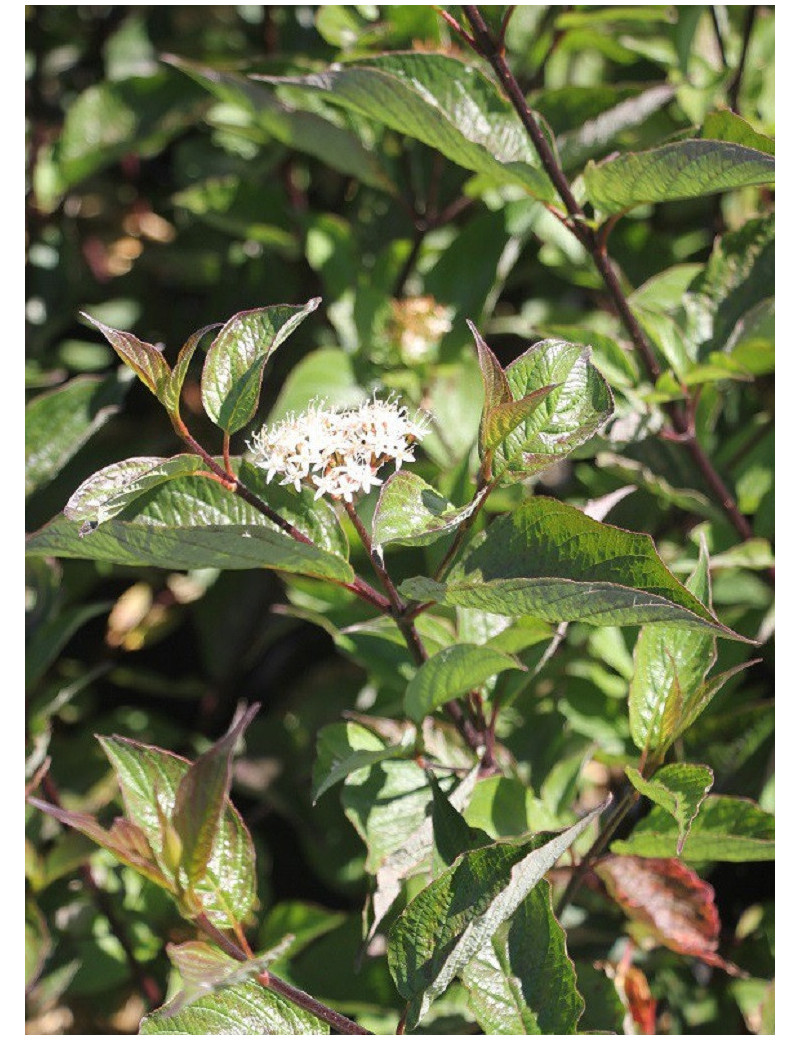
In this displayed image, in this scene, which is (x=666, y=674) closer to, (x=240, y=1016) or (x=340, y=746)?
(x=340, y=746)

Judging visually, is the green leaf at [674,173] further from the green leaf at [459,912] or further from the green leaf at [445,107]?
the green leaf at [459,912]

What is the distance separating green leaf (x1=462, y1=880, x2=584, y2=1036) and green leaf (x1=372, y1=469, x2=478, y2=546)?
10.1 inches

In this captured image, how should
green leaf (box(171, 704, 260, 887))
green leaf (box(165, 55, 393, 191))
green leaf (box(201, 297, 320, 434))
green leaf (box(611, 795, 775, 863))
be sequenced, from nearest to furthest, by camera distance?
1. green leaf (box(171, 704, 260, 887))
2. green leaf (box(201, 297, 320, 434))
3. green leaf (box(611, 795, 775, 863))
4. green leaf (box(165, 55, 393, 191))

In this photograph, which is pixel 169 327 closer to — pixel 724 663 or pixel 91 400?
pixel 91 400

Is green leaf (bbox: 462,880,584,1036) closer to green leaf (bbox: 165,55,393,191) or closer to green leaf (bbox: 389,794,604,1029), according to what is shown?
green leaf (bbox: 389,794,604,1029)

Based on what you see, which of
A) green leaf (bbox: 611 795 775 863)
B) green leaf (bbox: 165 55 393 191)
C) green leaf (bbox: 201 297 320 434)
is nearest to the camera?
green leaf (bbox: 201 297 320 434)

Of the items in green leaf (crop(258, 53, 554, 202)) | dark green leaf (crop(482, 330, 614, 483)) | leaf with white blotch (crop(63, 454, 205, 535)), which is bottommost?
dark green leaf (crop(482, 330, 614, 483))

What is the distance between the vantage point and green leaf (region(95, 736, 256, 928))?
68 cm

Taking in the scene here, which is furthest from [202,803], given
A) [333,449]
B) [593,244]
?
[593,244]

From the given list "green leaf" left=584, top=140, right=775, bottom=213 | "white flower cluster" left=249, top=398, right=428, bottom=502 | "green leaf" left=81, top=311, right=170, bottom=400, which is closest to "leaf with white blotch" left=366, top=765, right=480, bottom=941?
"white flower cluster" left=249, top=398, right=428, bottom=502

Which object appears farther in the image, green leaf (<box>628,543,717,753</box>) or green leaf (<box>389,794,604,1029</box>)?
green leaf (<box>628,543,717,753</box>)

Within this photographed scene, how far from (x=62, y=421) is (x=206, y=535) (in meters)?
0.53

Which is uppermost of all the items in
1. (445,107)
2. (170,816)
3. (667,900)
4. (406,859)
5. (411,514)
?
(445,107)

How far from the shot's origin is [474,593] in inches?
25.0
